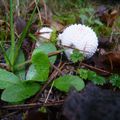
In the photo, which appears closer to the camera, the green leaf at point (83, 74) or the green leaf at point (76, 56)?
the green leaf at point (83, 74)

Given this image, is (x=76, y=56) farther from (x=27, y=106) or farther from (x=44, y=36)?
(x=27, y=106)

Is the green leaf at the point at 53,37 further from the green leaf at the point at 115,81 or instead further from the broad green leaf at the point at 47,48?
the green leaf at the point at 115,81

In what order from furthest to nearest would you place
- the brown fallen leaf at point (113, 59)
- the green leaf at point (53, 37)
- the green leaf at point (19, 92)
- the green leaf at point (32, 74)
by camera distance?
the green leaf at point (53, 37)
the brown fallen leaf at point (113, 59)
the green leaf at point (32, 74)
the green leaf at point (19, 92)

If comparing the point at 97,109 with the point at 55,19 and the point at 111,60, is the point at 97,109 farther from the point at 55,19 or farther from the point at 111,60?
the point at 55,19

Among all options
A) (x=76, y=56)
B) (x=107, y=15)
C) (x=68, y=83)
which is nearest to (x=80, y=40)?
(x=76, y=56)

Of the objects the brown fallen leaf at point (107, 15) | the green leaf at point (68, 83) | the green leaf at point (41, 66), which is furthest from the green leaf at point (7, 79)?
the brown fallen leaf at point (107, 15)

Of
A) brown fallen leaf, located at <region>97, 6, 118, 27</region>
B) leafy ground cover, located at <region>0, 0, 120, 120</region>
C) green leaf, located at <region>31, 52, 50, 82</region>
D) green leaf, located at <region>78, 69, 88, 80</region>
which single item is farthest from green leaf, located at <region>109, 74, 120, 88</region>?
brown fallen leaf, located at <region>97, 6, 118, 27</region>
